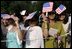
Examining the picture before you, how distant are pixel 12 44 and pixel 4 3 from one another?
2.05ft

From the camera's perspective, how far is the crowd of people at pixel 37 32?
3770 millimetres

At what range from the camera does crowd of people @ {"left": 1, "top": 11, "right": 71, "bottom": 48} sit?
3.77m

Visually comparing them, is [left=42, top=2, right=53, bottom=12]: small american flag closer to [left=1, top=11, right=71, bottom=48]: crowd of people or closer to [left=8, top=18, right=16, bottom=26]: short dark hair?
[left=1, top=11, right=71, bottom=48]: crowd of people

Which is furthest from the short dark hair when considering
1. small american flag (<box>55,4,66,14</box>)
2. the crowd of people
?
small american flag (<box>55,4,66,14</box>)

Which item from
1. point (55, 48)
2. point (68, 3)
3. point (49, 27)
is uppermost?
point (68, 3)

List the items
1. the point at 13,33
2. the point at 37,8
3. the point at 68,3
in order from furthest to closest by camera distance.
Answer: the point at 68,3 → the point at 37,8 → the point at 13,33

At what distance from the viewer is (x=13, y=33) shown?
376cm

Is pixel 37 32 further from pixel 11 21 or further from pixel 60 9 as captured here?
pixel 60 9

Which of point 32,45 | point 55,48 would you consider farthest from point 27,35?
point 55,48

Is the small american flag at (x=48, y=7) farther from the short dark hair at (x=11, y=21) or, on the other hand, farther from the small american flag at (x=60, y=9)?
the short dark hair at (x=11, y=21)

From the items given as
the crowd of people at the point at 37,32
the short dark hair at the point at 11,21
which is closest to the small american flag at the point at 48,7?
the crowd of people at the point at 37,32

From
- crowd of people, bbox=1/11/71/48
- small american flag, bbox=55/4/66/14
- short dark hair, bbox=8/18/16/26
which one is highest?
small american flag, bbox=55/4/66/14

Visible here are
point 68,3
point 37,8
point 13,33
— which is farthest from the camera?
point 68,3

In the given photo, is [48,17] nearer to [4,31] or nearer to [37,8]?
[37,8]
